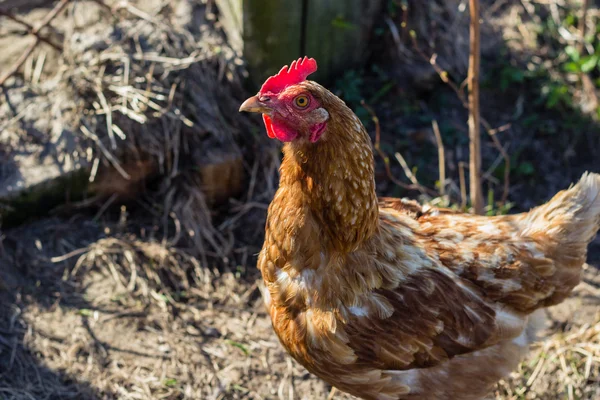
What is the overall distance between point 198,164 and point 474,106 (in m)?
1.91

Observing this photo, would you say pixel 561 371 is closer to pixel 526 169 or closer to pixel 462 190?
Result: pixel 462 190

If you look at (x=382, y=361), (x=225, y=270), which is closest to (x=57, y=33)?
(x=225, y=270)

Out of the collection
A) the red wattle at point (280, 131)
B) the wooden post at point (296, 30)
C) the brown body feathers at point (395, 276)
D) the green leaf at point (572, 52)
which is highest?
the wooden post at point (296, 30)

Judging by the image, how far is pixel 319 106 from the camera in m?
2.50

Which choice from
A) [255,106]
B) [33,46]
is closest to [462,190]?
[255,106]

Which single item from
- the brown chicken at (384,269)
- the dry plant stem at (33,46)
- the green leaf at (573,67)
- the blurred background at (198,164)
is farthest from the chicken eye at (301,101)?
the green leaf at (573,67)

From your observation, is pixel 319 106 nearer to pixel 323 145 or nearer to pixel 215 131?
pixel 323 145

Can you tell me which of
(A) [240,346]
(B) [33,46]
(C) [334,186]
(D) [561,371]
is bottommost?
(D) [561,371]

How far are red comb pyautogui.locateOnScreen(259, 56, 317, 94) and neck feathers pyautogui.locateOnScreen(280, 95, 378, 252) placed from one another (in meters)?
0.19

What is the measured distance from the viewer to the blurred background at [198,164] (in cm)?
375

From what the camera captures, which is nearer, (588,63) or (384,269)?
(384,269)

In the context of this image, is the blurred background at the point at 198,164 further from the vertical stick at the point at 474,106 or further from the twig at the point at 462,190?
the vertical stick at the point at 474,106

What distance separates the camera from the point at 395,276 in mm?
2934

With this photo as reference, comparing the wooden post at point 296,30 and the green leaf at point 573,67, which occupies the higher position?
the wooden post at point 296,30
